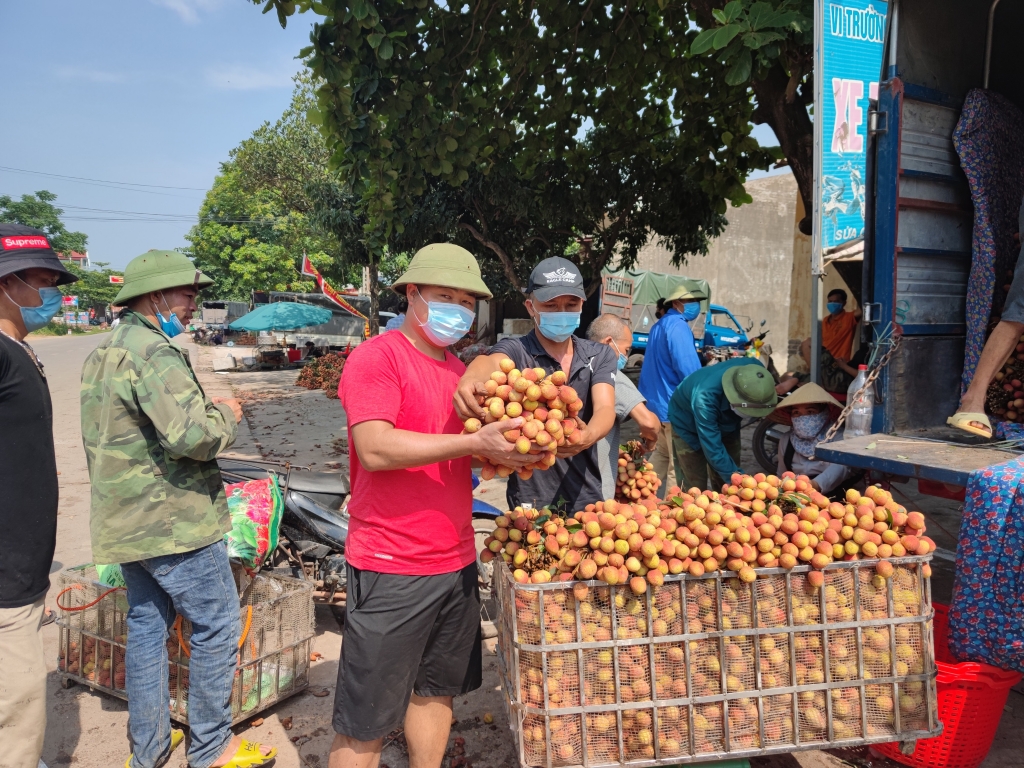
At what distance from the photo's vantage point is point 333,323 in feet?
93.3

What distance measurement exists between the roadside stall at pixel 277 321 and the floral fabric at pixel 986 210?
20.8 meters

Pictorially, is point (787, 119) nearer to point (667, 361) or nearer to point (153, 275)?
point (667, 361)

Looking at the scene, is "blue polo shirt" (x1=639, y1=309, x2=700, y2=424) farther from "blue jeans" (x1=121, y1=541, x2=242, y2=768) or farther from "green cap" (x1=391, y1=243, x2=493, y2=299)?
"blue jeans" (x1=121, y1=541, x2=242, y2=768)

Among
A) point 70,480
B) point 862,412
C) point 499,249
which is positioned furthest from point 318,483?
point 499,249

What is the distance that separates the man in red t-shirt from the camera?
2193 millimetres

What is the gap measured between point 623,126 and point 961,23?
19.4 feet

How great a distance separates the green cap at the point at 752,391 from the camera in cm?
435

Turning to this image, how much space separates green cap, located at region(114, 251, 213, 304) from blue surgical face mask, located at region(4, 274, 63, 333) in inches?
8.2

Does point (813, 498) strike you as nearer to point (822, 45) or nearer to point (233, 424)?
point (233, 424)

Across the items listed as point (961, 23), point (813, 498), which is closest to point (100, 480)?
point (813, 498)

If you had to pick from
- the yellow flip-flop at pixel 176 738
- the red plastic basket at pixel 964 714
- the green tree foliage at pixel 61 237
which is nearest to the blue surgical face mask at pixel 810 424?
the red plastic basket at pixel 964 714

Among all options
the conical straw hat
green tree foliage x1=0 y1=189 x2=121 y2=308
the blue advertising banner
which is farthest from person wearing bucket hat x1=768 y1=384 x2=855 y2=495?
green tree foliage x1=0 y1=189 x2=121 y2=308

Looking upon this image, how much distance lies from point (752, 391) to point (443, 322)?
275 centimetres

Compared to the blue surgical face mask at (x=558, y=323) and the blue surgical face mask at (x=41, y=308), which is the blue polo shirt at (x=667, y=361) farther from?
the blue surgical face mask at (x=41, y=308)
